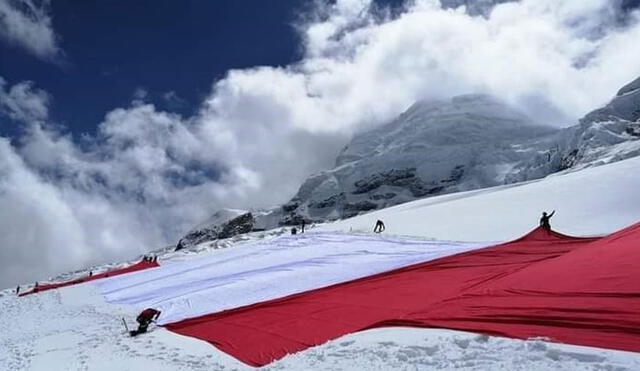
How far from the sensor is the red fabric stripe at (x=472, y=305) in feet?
28.4

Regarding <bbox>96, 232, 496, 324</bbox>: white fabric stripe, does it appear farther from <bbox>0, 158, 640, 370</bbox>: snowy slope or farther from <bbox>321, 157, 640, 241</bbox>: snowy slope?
<bbox>321, 157, 640, 241</bbox>: snowy slope

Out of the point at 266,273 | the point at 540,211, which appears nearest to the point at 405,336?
the point at 266,273

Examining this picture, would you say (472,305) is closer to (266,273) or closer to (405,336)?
(405,336)

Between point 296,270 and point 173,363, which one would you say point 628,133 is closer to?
point 296,270

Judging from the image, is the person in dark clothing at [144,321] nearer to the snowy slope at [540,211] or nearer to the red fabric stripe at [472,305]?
the red fabric stripe at [472,305]

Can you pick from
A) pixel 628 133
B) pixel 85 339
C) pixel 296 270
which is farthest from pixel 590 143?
pixel 85 339

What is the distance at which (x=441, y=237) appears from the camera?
3281 cm

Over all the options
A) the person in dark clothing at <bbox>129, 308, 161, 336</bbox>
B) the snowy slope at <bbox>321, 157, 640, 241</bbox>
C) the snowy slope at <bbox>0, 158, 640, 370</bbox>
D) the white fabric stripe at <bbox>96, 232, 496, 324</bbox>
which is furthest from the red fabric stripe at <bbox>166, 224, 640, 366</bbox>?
the snowy slope at <bbox>321, 157, 640, 241</bbox>

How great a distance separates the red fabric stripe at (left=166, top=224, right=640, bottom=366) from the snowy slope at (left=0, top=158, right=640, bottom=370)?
1.65ft

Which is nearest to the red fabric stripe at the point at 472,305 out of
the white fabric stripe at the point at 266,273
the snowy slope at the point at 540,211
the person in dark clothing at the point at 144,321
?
the person in dark clothing at the point at 144,321

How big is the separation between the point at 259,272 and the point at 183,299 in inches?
190

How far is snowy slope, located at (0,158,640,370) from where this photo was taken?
8039mm

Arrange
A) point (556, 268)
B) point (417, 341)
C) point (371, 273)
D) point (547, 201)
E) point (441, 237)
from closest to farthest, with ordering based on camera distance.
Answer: point (417, 341)
point (556, 268)
point (371, 273)
point (441, 237)
point (547, 201)

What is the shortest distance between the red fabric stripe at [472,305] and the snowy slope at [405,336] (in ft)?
1.65
